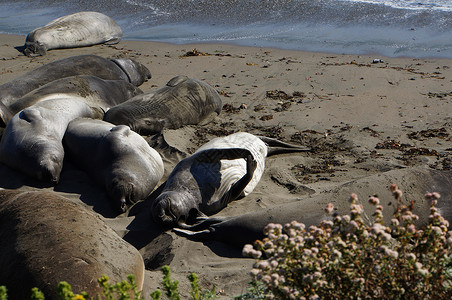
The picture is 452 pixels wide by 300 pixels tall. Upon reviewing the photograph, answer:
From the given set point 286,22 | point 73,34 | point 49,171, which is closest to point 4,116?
point 49,171

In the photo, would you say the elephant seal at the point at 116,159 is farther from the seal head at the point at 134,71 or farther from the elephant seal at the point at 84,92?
the seal head at the point at 134,71

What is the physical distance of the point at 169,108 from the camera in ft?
26.2

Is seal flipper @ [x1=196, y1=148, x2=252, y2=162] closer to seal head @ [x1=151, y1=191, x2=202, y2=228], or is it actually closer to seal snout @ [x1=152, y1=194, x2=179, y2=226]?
seal head @ [x1=151, y1=191, x2=202, y2=228]

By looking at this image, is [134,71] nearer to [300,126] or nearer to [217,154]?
[300,126]

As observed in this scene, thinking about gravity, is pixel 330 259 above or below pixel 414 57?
above

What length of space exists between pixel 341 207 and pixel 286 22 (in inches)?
426

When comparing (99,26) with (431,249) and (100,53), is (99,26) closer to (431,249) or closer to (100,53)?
(100,53)

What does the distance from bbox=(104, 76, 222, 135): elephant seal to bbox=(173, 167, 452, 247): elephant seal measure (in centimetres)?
262

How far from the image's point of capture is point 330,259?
2.74m

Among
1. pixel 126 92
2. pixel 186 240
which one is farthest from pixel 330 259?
pixel 126 92

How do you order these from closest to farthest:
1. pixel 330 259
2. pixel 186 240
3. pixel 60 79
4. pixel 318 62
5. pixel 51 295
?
pixel 330 259
pixel 51 295
pixel 186 240
pixel 60 79
pixel 318 62

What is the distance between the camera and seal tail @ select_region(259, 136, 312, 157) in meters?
7.11

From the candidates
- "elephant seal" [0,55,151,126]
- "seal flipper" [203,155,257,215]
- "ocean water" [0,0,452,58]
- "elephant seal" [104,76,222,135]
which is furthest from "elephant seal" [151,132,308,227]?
"ocean water" [0,0,452,58]

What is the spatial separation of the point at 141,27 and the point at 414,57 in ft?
23.9
